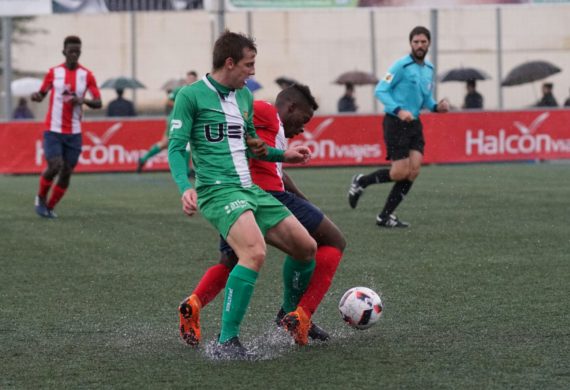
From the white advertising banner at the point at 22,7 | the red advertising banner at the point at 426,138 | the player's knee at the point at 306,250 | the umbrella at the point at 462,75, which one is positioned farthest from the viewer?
the umbrella at the point at 462,75

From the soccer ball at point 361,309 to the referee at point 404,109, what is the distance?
5513mm

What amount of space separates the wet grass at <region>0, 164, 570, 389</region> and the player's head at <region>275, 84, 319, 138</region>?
1144 millimetres

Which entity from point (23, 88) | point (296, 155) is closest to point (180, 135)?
point (296, 155)

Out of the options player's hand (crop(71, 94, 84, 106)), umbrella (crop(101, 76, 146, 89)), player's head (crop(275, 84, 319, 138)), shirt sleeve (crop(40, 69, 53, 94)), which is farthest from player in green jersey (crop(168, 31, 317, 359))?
umbrella (crop(101, 76, 146, 89))

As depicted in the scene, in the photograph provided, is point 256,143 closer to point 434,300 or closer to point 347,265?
point 434,300

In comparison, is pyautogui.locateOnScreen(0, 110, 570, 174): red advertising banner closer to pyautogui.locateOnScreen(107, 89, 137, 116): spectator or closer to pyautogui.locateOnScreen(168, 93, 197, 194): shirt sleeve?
pyautogui.locateOnScreen(107, 89, 137, 116): spectator

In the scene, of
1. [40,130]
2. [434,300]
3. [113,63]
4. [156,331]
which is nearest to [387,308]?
[434,300]

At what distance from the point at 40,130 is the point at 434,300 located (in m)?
15.0

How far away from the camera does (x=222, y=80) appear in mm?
5875

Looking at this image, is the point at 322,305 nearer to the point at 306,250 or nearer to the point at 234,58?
the point at 306,250

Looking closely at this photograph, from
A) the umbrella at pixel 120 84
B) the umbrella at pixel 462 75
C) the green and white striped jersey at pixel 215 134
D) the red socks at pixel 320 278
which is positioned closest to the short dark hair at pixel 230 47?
the green and white striped jersey at pixel 215 134

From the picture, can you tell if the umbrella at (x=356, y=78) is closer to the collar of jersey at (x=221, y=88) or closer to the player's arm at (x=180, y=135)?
the collar of jersey at (x=221, y=88)

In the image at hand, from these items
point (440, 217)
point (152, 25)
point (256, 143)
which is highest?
point (152, 25)

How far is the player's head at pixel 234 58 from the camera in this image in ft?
19.1
